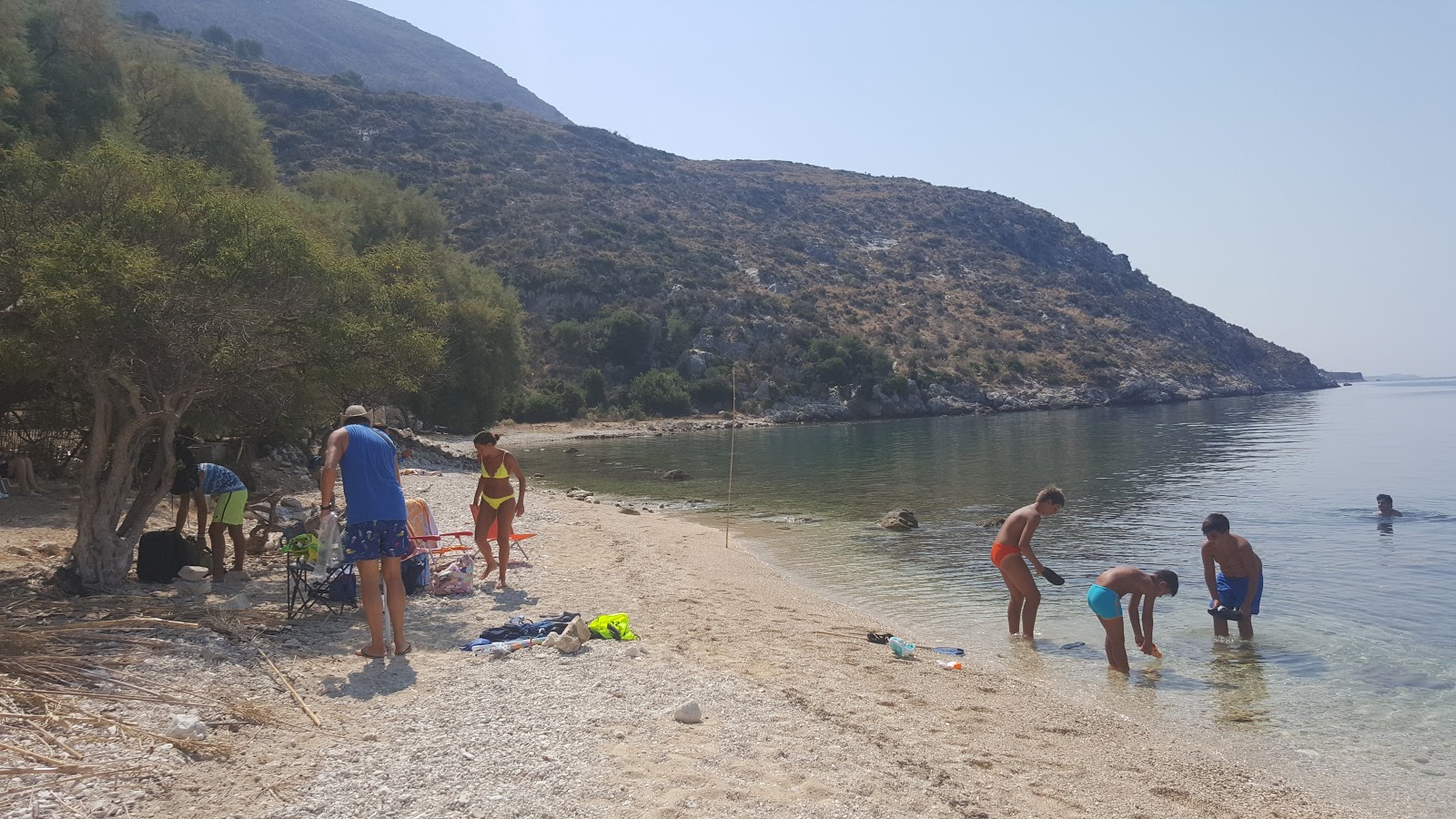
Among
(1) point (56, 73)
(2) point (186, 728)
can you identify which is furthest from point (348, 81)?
(2) point (186, 728)

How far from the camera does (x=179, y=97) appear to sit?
96.9ft

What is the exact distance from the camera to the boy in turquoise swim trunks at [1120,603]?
29.4 feet

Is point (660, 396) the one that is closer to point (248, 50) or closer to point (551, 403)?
point (551, 403)

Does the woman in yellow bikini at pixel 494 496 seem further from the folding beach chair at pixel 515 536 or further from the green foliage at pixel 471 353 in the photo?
the green foliage at pixel 471 353

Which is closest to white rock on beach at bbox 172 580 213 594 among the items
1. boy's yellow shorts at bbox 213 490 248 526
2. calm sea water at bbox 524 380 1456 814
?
boy's yellow shorts at bbox 213 490 248 526

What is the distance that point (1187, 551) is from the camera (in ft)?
53.4

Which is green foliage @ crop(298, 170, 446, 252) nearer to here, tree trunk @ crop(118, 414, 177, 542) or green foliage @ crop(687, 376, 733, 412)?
green foliage @ crop(687, 376, 733, 412)

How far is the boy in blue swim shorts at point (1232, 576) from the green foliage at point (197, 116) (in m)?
27.6

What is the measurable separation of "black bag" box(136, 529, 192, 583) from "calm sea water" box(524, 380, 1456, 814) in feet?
26.9

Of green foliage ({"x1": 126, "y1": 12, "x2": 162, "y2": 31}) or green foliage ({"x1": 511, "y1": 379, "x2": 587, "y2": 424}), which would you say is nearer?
green foliage ({"x1": 511, "y1": 379, "x2": 587, "y2": 424})

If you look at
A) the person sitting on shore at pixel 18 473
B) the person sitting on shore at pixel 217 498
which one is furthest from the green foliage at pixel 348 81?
the person sitting on shore at pixel 217 498

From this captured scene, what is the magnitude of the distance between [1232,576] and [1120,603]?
2.04 meters

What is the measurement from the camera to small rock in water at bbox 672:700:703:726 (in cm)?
593

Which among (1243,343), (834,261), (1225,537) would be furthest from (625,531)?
(1243,343)
